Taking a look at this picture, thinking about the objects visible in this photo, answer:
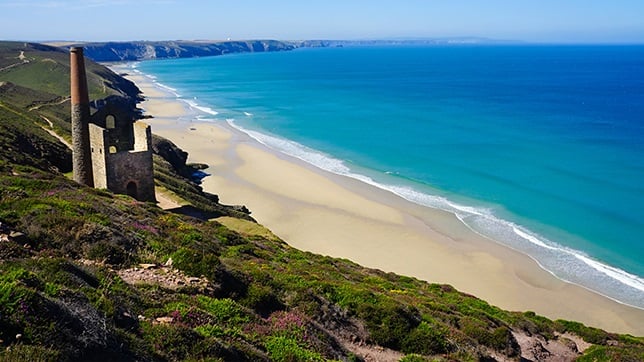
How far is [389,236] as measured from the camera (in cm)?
3438

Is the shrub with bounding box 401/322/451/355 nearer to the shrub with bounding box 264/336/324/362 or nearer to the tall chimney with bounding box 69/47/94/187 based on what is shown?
the shrub with bounding box 264/336/324/362

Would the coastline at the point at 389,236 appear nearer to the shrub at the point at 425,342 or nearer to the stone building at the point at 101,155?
the stone building at the point at 101,155

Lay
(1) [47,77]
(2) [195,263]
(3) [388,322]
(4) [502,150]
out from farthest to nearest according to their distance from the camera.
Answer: (1) [47,77] < (4) [502,150] < (3) [388,322] < (2) [195,263]

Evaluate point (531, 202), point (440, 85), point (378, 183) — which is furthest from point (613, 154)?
point (440, 85)

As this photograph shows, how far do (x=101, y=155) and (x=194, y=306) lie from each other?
64.2 feet

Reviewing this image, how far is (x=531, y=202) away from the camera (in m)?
40.4

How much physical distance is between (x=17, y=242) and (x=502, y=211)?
34.9 metres

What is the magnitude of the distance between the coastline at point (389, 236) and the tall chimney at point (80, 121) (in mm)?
13025

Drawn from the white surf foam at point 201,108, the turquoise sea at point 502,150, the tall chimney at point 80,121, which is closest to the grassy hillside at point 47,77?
the white surf foam at point 201,108

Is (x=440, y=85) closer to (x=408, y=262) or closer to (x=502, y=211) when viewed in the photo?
(x=502, y=211)

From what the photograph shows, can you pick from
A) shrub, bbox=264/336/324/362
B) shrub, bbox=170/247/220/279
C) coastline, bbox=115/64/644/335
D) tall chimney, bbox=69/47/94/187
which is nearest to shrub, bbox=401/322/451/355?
shrub, bbox=264/336/324/362

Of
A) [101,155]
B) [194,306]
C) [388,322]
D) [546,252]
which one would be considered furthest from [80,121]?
[546,252]

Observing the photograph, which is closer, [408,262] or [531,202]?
[408,262]

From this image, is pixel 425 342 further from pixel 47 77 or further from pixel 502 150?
pixel 47 77
